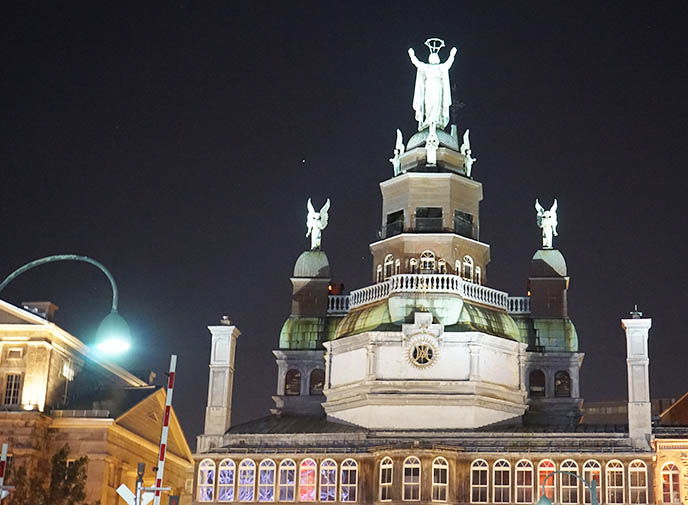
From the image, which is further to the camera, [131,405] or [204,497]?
[131,405]

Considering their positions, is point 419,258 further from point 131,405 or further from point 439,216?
point 131,405

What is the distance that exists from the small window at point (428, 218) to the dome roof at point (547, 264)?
8.70 metres

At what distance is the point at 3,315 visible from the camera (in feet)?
243

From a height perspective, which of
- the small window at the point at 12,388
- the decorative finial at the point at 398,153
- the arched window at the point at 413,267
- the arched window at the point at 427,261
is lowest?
the small window at the point at 12,388

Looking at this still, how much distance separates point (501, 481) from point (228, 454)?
51.4 ft

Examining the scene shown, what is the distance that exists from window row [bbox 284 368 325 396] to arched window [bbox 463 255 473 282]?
477 inches

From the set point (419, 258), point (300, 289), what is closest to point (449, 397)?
point (419, 258)

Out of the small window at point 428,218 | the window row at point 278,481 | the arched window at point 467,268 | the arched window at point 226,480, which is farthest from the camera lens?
the small window at point 428,218

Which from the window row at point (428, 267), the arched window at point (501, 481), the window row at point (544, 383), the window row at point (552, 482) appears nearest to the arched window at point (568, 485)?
the window row at point (552, 482)

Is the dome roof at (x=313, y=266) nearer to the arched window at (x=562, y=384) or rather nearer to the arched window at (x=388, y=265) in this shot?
the arched window at (x=388, y=265)

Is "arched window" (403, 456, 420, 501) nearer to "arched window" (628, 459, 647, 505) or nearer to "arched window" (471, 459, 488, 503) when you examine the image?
"arched window" (471, 459, 488, 503)

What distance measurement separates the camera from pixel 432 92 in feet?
274

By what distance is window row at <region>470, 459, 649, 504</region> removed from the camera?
215ft

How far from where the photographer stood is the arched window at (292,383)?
267ft
